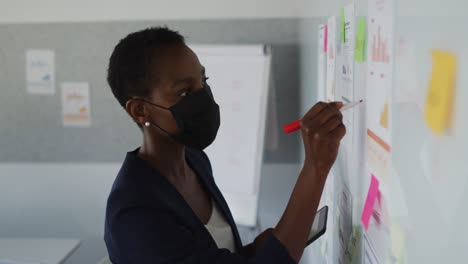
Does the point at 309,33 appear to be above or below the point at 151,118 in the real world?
above

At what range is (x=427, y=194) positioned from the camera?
592 mm

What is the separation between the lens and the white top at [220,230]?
1143 millimetres

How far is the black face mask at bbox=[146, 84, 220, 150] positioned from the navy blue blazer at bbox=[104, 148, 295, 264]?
135 mm

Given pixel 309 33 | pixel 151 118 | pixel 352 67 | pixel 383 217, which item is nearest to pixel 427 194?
pixel 383 217

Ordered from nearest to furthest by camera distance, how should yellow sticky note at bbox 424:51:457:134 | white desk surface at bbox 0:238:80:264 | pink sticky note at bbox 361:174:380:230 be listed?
yellow sticky note at bbox 424:51:457:134
pink sticky note at bbox 361:174:380:230
white desk surface at bbox 0:238:80:264

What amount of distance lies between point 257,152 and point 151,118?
136 centimetres

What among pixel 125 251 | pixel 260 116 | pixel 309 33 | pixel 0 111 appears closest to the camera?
pixel 125 251

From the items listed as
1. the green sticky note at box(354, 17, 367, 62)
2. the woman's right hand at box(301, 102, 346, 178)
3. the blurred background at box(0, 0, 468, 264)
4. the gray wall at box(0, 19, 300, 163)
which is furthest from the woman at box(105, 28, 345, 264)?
the gray wall at box(0, 19, 300, 163)

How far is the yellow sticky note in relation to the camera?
51cm

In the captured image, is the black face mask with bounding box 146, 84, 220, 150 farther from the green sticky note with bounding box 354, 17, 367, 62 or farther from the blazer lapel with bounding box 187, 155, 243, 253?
the green sticky note with bounding box 354, 17, 367, 62

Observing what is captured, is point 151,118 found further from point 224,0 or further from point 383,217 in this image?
point 224,0

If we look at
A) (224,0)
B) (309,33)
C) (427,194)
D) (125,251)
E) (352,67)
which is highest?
(224,0)

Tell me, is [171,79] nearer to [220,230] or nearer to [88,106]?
[220,230]

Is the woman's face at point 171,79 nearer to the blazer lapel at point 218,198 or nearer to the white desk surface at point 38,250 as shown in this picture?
the blazer lapel at point 218,198
